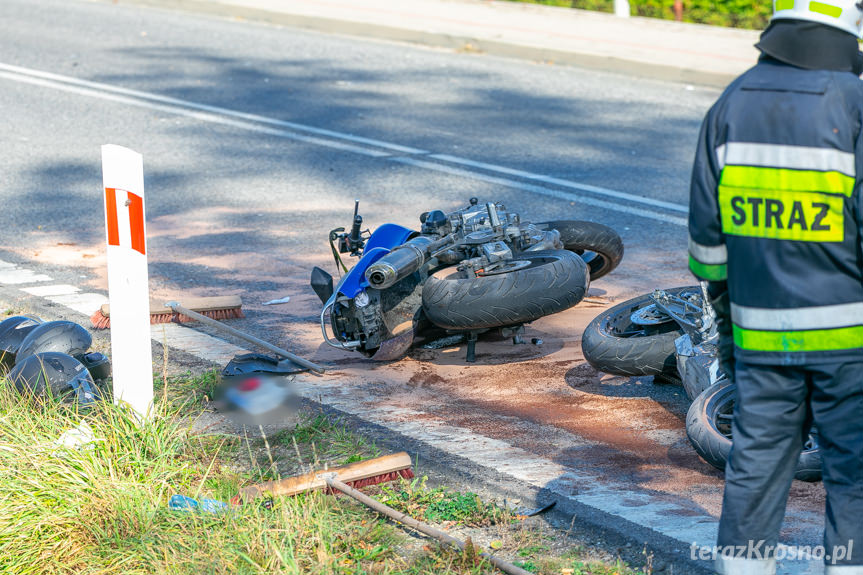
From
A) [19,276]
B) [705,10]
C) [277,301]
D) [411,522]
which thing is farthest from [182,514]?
[705,10]

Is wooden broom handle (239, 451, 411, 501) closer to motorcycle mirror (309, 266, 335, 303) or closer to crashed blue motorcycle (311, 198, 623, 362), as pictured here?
crashed blue motorcycle (311, 198, 623, 362)

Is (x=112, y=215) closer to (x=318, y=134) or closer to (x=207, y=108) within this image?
(x=318, y=134)

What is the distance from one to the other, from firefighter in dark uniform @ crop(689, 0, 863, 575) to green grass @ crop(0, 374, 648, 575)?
70cm


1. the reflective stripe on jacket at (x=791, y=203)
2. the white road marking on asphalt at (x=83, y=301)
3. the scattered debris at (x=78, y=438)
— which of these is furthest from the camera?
the white road marking on asphalt at (x=83, y=301)

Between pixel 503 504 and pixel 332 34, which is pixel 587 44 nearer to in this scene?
pixel 332 34

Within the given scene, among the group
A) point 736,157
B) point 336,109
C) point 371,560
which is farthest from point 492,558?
point 336,109

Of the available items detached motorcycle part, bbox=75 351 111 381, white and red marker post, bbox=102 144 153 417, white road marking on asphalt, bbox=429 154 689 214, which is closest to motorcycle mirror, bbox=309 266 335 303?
detached motorcycle part, bbox=75 351 111 381

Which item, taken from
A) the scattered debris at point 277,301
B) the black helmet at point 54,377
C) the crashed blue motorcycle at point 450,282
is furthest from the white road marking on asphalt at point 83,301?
the black helmet at point 54,377

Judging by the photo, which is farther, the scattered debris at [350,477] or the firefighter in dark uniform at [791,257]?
the scattered debris at [350,477]

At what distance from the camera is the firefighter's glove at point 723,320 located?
3291mm

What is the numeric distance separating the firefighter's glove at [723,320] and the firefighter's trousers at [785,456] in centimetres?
18

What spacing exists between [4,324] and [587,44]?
10.5 m

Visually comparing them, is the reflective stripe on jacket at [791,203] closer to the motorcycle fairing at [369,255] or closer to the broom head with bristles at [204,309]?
the motorcycle fairing at [369,255]

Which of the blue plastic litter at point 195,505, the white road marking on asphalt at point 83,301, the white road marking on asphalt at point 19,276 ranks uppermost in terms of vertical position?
the blue plastic litter at point 195,505
